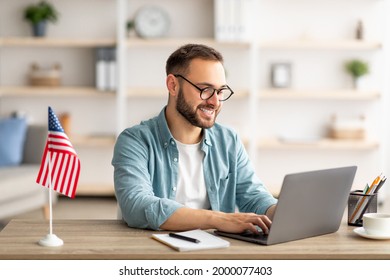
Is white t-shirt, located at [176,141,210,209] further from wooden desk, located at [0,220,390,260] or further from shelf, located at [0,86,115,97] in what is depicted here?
shelf, located at [0,86,115,97]

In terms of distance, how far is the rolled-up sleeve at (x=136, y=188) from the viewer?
2.32 meters

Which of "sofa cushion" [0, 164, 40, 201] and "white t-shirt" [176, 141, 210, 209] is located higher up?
"white t-shirt" [176, 141, 210, 209]

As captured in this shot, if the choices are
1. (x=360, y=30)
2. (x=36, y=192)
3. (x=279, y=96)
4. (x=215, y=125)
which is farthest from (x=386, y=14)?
(x=215, y=125)

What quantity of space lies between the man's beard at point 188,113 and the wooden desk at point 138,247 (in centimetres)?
45

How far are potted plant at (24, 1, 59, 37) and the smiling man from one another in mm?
3871

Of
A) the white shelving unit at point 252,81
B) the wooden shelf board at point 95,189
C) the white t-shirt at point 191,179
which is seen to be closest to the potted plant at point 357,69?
the white shelving unit at point 252,81

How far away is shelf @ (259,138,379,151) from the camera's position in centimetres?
630

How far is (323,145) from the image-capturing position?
20.7 ft

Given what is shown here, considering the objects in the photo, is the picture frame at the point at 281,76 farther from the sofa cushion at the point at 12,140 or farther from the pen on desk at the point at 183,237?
the pen on desk at the point at 183,237

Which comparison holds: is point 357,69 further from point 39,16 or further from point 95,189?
point 39,16

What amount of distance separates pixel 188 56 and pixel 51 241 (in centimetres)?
84

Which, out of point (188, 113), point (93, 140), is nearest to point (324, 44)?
point (93, 140)

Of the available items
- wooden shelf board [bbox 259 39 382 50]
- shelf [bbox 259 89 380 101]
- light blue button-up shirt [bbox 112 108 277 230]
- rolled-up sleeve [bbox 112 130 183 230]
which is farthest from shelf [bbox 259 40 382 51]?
rolled-up sleeve [bbox 112 130 183 230]

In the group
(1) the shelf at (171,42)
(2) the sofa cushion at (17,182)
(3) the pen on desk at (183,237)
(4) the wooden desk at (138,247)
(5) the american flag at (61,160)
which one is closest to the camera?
(4) the wooden desk at (138,247)
